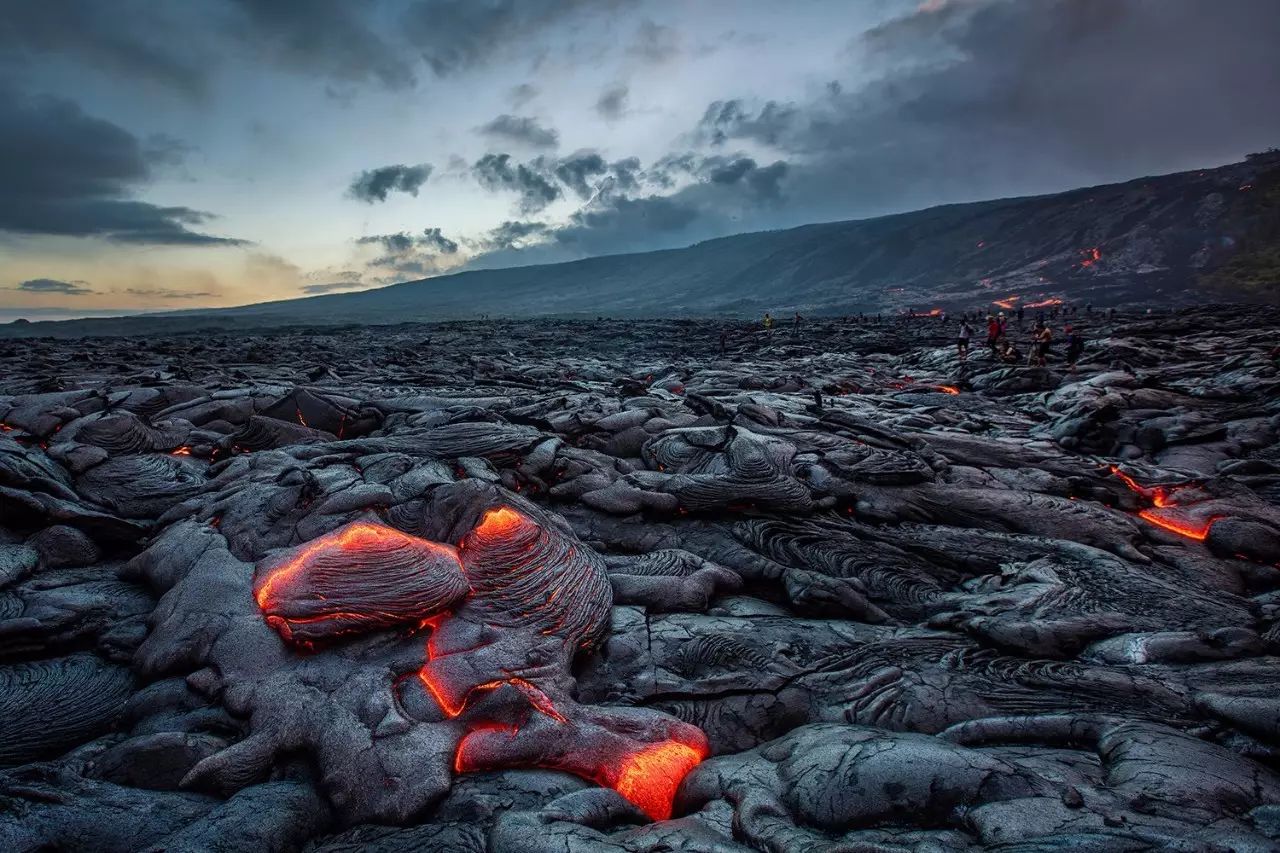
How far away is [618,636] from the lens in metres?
6.11

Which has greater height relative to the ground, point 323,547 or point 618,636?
point 323,547

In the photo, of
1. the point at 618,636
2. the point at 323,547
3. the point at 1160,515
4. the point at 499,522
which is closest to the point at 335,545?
the point at 323,547

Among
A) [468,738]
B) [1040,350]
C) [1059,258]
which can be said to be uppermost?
[1059,258]

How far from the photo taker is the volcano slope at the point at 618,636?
3.76 meters

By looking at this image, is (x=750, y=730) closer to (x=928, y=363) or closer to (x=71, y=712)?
(x=71, y=712)

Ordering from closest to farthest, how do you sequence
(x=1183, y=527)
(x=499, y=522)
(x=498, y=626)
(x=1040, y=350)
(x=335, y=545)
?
(x=498, y=626) < (x=335, y=545) < (x=499, y=522) < (x=1183, y=527) < (x=1040, y=350)

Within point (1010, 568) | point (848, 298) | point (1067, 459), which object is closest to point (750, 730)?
point (1010, 568)

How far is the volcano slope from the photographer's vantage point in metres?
3.76

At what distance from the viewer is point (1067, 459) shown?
10.9 meters

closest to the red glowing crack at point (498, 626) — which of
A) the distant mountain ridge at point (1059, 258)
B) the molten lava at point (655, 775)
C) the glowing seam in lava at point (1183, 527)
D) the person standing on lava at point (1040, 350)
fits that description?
the molten lava at point (655, 775)

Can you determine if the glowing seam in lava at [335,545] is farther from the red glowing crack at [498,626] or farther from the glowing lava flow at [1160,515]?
the glowing lava flow at [1160,515]

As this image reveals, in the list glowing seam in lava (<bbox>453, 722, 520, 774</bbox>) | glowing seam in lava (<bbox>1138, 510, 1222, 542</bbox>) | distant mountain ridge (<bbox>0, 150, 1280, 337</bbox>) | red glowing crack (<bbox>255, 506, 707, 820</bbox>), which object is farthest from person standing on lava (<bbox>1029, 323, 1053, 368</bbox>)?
distant mountain ridge (<bbox>0, 150, 1280, 337</bbox>)

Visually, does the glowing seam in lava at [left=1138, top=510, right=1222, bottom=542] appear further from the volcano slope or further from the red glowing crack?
the red glowing crack

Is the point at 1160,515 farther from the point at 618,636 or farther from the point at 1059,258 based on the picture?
the point at 1059,258
